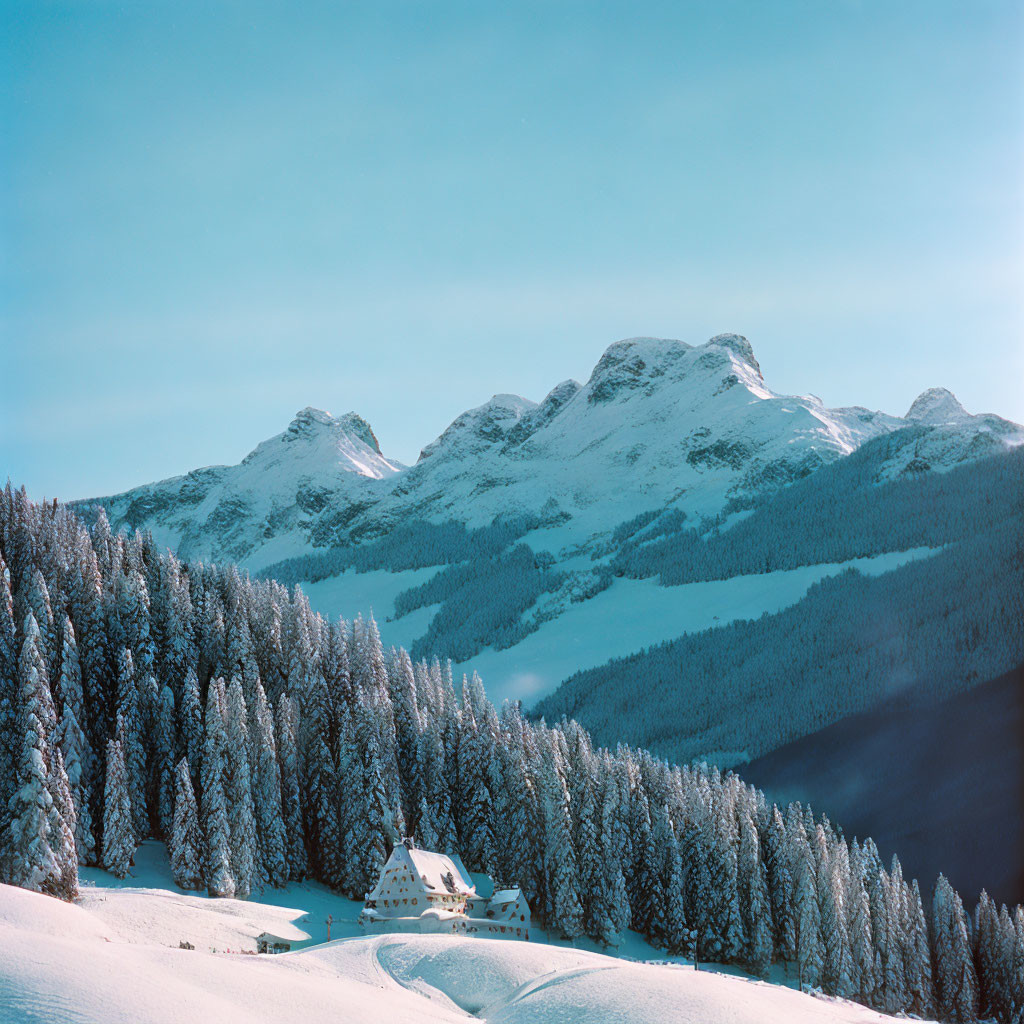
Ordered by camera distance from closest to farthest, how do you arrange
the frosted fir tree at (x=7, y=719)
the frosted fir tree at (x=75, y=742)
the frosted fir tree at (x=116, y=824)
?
the frosted fir tree at (x=7, y=719)
the frosted fir tree at (x=116, y=824)
the frosted fir tree at (x=75, y=742)

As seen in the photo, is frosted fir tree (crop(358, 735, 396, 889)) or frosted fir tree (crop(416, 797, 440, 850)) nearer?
frosted fir tree (crop(358, 735, 396, 889))

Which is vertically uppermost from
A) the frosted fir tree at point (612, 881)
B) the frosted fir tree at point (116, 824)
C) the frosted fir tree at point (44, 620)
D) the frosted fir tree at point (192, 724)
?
the frosted fir tree at point (44, 620)

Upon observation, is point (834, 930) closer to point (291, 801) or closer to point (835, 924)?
point (835, 924)

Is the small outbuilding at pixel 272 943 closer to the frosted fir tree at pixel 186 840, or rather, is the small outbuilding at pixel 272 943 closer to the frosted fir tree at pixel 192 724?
the frosted fir tree at pixel 186 840

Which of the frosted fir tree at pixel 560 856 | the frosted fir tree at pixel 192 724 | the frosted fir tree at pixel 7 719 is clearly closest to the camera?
the frosted fir tree at pixel 7 719

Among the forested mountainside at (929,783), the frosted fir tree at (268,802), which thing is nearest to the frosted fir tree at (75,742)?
the frosted fir tree at (268,802)

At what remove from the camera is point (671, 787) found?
340ft

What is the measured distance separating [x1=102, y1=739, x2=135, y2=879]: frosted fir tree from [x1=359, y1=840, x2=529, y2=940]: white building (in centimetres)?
1641

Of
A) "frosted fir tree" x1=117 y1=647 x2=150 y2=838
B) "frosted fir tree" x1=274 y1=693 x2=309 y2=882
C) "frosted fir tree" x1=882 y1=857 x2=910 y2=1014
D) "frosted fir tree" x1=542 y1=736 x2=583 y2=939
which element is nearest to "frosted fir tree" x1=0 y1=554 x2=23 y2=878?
"frosted fir tree" x1=117 y1=647 x2=150 y2=838

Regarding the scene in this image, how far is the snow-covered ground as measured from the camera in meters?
43.8

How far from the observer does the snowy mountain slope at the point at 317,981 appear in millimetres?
43531

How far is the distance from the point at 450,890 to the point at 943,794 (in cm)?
11974

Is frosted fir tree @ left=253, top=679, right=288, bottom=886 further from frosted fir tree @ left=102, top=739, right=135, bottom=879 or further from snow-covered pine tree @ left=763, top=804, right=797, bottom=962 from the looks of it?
snow-covered pine tree @ left=763, top=804, right=797, bottom=962

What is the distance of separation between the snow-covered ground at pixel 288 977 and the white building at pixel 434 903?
16.6ft
